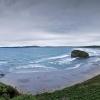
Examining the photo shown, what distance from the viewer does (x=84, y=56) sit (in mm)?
105688

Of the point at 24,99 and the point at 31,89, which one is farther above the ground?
the point at 24,99

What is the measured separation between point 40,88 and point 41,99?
14937 mm

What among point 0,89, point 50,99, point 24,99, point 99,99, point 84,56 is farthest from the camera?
point 84,56

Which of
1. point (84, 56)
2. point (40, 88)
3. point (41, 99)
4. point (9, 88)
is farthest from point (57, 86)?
point (84, 56)

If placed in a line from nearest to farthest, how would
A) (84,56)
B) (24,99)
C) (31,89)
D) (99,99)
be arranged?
(24,99) < (99,99) < (31,89) < (84,56)

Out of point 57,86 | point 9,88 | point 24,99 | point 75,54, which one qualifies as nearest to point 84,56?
point 75,54

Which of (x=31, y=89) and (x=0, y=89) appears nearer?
(x=0, y=89)

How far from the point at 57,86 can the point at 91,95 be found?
1642cm

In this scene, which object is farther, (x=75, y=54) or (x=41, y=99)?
(x=75, y=54)

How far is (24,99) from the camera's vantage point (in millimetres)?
15844

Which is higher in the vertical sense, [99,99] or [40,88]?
[99,99]

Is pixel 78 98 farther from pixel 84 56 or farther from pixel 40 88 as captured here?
pixel 84 56

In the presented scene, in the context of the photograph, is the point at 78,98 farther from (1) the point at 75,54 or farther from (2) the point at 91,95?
(1) the point at 75,54

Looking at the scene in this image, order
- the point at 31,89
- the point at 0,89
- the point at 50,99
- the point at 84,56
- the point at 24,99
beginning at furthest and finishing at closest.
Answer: the point at 84,56 < the point at 31,89 < the point at 0,89 < the point at 50,99 < the point at 24,99
